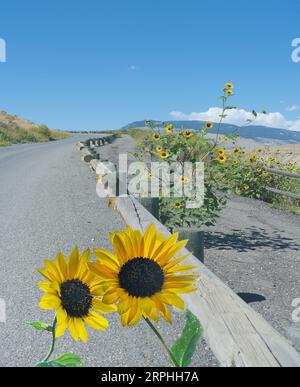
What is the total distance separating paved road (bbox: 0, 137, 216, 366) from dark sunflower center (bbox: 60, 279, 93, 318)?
2.11 meters

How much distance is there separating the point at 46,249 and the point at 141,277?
4532 millimetres

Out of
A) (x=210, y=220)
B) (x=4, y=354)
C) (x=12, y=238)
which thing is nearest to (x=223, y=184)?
(x=210, y=220)

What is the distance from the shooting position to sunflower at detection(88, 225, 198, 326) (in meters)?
0.40

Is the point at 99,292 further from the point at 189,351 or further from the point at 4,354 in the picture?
the point at 4,354

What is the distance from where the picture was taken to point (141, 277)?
0.42 metres

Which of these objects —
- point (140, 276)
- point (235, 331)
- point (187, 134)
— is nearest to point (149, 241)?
point (140, 276)

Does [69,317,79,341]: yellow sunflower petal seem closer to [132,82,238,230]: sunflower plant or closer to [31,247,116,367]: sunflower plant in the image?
[31,247,116,367]: sunflower plant

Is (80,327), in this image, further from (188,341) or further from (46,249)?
(46,249)

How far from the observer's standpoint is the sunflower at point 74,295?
41cm

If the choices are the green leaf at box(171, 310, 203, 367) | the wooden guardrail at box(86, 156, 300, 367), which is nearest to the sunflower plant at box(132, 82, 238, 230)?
the wooden guardrail at box(86, 156, 300, 367)

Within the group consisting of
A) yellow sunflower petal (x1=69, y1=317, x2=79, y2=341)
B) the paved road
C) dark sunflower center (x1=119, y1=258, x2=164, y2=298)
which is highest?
dark sunflower center (x1=119, y1=258, x2=164, y2=298)

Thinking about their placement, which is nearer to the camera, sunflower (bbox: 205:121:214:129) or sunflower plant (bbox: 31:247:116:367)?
sunflower plant (bbox: 31:247:116:367)
